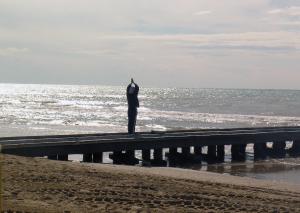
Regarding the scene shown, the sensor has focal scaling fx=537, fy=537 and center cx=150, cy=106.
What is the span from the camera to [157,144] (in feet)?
65.0

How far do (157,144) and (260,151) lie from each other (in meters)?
5.98

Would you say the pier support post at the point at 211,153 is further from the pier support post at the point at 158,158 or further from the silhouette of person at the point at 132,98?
the silhouette of person at the point at 132,98

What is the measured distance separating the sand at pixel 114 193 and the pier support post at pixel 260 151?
11.0 m

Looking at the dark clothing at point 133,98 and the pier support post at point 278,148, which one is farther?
the pier support post at point 278,148

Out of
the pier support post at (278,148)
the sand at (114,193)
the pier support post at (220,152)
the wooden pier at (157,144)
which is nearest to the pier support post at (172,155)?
the wooden pier at (157,144)

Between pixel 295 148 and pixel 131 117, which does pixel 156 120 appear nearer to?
pixel 295 148

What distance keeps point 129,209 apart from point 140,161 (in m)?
11.9

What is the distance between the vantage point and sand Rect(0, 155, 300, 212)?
785cm

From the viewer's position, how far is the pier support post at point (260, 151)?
23.4 m

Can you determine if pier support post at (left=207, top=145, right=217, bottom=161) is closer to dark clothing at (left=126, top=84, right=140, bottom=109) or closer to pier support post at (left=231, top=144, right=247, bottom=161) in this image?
pier support post at (left=231, top=144, right=247, bottom=161)

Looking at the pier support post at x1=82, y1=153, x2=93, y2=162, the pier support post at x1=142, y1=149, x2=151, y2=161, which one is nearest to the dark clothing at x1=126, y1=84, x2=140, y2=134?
the pier support post at x1=142, y1=149, x2=151, y2=161

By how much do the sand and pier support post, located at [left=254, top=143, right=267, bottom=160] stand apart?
36.0 feet

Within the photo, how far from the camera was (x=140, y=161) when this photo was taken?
19.7 meters

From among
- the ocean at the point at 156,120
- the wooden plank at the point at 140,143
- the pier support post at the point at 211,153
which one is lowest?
the ocean at the point at 156,120
